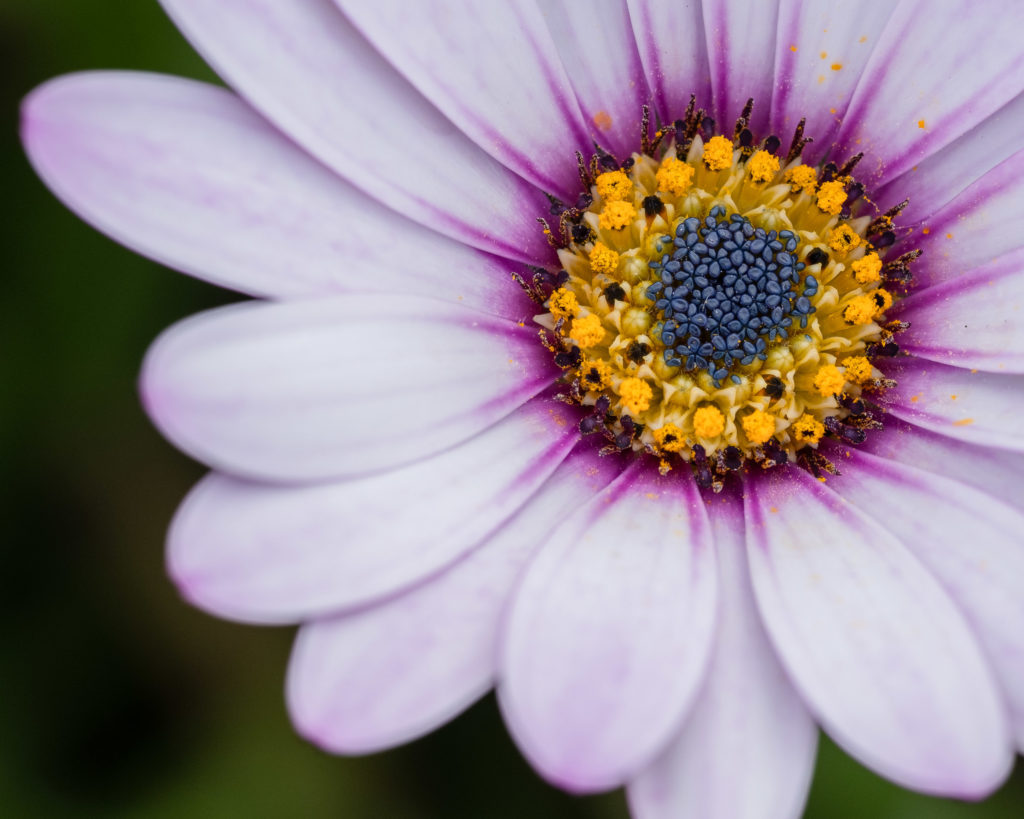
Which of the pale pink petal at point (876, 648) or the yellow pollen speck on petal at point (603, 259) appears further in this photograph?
A: the yellow pollen speck on petal at point (603, 259)

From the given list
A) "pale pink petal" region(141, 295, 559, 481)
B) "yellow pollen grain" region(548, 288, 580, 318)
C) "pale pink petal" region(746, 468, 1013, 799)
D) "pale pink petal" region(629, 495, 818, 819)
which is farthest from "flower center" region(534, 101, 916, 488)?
"pale pink petal" region(629, 495, 818, 819)

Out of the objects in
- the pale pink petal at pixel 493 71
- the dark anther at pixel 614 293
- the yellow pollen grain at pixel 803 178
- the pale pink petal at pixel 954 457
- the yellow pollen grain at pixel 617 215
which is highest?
the pale pink petal at pixel 493 71

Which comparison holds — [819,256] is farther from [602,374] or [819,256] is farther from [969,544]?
[969,544]

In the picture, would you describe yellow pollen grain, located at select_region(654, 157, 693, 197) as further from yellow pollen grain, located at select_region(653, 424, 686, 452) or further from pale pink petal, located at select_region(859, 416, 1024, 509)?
pale pink petal, located at select_region(859, 416, 1024, 509)

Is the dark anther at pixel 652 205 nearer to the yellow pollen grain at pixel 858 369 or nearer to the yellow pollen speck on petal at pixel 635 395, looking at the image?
the yellow pollen speck on petal at pixel 635 395

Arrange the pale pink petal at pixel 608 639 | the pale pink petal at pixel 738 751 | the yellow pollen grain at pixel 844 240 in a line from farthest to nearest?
1. the yellow pollen grain at pixel 844 240
2. the pale pink petal at pixel 738 751
3. the pale pink petal at pixel 608 639

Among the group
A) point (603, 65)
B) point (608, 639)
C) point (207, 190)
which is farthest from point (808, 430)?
point (207, 190)

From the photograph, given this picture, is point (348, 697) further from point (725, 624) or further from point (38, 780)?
point (38, 780)

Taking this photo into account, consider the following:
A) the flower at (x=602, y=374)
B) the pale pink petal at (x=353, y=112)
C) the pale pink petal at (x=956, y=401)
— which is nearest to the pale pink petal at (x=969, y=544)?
the flower at (x=602, y=374)
